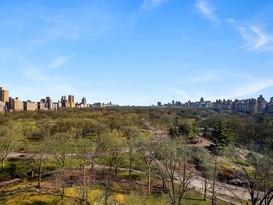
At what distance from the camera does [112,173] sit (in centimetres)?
5269

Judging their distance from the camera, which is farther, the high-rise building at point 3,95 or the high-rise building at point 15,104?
the high-rise building at point 3,95

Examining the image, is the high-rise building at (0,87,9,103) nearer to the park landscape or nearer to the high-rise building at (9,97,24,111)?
the high-rise building at (9,97,24,111)

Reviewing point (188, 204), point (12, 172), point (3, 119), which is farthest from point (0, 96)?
point (188, 204)

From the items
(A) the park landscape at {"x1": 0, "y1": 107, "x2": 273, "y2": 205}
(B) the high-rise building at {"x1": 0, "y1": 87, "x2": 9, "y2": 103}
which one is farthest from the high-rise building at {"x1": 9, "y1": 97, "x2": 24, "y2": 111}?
(A) the park landscape at {"x1": 0, "y1": 107, "x2": 273, "y2": 205}

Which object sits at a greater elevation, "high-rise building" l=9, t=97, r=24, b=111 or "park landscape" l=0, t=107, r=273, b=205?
"high-rise building" l=9, t=97, r=24, b=111

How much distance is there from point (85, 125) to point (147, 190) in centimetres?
4054

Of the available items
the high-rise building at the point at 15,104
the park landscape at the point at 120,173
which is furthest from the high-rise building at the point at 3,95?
the park landscape at the point at 120,173

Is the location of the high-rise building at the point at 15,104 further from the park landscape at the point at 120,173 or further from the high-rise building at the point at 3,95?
the park landscape at the point at 120,173

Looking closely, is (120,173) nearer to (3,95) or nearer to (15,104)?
(15,104)

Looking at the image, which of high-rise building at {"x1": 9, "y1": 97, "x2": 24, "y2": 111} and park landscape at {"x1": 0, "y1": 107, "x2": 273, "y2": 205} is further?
high-rise building at {"x1": 9, "y1": 97, "x2": 24, "y2": 111}

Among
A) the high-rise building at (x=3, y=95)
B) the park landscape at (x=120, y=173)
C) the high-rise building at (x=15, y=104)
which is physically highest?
the high-rise building at (x=3, y=95)

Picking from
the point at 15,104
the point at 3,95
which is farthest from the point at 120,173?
the point at 3,95

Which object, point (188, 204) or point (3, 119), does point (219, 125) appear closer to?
point (188, 204)

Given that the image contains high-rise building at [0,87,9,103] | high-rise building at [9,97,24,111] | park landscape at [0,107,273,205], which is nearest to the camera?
park landscape at [0,107,273,205]
